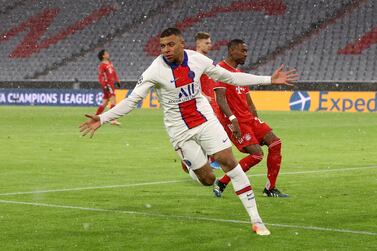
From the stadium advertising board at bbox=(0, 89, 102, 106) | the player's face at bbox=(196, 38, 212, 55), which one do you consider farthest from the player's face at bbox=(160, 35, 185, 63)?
the stadium advertising board at bbox=(0, 89, 102, 106)

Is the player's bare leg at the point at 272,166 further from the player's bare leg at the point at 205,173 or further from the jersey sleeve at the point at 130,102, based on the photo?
the jersey sleeve at the point at 130,102

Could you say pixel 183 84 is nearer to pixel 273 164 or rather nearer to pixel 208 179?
pixel 208 179

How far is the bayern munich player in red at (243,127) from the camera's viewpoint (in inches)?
431

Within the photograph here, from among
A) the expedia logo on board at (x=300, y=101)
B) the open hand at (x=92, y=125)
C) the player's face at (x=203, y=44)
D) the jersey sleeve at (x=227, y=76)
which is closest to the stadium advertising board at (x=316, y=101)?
the expedia logo on board at (x=300, y=101)

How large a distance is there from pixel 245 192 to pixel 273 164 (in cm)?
257

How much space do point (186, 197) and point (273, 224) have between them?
2.33 meters

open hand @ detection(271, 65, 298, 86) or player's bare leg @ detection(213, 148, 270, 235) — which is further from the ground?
open hand @ detection(271, 65, 298, 86)

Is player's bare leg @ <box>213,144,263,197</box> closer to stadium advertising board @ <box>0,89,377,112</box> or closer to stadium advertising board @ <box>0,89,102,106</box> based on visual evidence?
stadium advertising board @ <box>0,89,377,112</box>

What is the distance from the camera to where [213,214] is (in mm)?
9609

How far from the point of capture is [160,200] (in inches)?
424

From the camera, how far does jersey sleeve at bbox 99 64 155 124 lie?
8430 mm

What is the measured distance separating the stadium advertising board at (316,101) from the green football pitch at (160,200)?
42.6ft

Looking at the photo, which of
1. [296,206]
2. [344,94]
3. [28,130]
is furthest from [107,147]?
[344,94]

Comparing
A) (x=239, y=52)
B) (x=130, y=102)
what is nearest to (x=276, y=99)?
(x=239, y=52)
